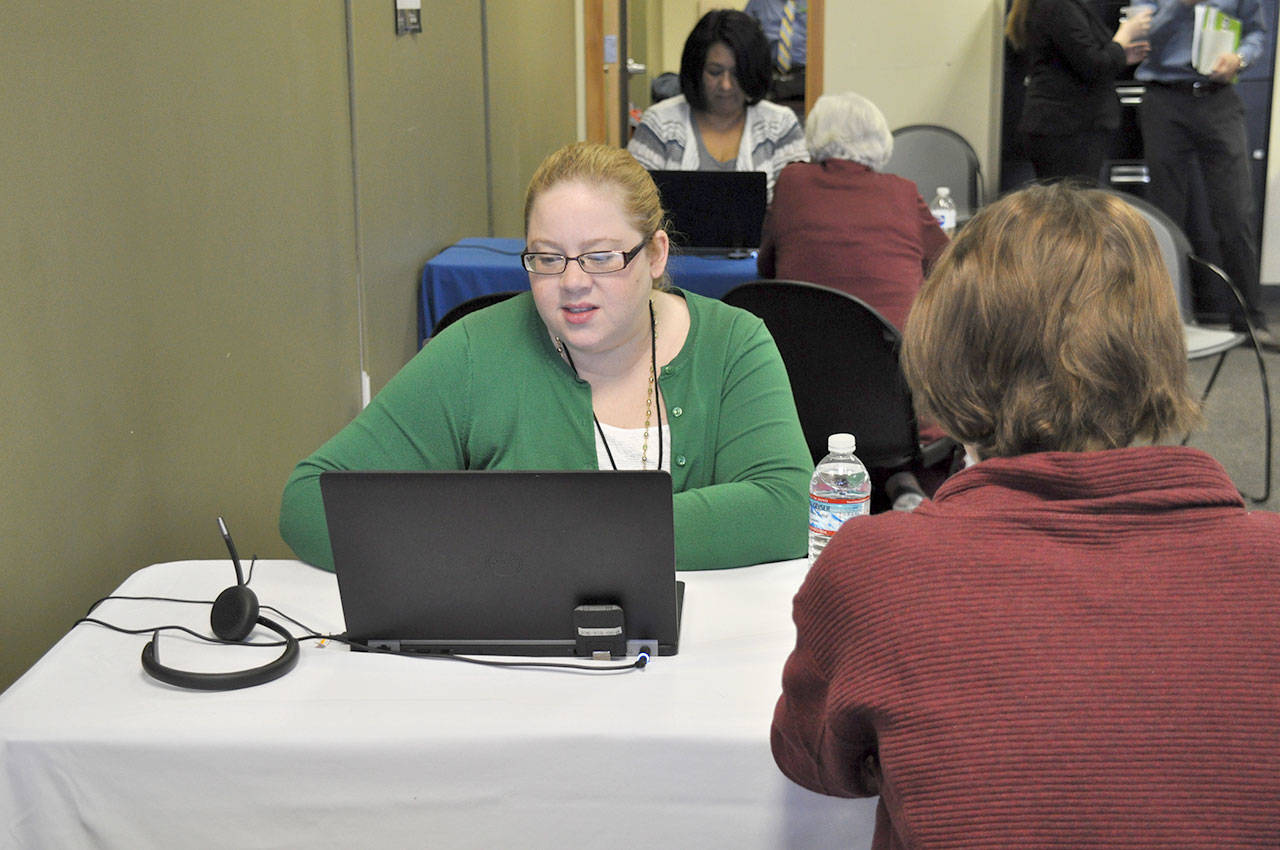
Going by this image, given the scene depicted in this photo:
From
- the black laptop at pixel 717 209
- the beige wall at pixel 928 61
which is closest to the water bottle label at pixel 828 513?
the black laptop at pixel 717 209

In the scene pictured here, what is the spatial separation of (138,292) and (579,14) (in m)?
5.21

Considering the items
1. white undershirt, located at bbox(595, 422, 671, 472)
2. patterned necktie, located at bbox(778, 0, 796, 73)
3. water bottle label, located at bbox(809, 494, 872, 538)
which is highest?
patterned necktie, located at bbox(778, 0, 796, 73)

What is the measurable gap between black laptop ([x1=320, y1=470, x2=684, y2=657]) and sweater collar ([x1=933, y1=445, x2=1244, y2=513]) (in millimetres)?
398

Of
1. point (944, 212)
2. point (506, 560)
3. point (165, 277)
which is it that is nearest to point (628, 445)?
point (506, 560)

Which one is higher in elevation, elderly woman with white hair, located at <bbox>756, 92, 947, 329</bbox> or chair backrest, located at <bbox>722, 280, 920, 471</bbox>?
elderly woman with white hair, located at <bbox>756, 92, 947, 329</bbox>

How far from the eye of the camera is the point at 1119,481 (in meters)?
0.90

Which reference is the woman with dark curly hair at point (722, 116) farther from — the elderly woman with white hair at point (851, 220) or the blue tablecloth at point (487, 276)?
the elderly woman with white hair at point (851, 220)

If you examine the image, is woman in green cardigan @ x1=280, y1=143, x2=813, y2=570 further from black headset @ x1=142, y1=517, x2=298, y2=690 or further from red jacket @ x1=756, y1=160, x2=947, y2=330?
red jacket @ x1=756, y1=160, x2=947, y2=330

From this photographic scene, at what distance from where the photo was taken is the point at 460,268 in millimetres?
3805

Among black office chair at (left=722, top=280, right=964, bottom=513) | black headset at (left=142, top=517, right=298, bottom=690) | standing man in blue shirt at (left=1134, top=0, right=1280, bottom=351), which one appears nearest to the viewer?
black headset at (left=142, top=517, right=298, bottom=690)

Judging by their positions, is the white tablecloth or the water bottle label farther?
the water bottle label

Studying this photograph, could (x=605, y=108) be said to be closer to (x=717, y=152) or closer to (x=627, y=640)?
(x=717, y=152)

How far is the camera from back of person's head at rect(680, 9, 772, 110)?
173 inches

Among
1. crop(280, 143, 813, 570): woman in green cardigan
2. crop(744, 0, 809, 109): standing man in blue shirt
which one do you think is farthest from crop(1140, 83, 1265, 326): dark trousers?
crop(280, 143, 813, 570): woman in green cardigan
